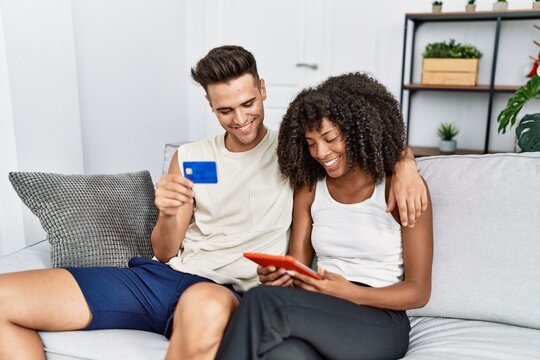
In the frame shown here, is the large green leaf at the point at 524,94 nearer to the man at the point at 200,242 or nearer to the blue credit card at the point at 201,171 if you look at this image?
the man at the point at 200,242

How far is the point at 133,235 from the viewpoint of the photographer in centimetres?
155

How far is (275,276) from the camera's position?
45.3 inches

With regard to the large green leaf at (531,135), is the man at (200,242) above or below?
below

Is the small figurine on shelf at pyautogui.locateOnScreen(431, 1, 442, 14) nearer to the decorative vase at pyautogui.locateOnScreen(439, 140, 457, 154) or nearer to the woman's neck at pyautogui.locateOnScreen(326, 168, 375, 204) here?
the decorative vase at pyautogui.locateOnScreen(439, 140, 457, 154)

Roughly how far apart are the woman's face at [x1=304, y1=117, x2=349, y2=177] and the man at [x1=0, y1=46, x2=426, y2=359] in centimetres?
15

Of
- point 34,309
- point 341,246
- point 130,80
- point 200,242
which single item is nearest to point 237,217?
point 200,242

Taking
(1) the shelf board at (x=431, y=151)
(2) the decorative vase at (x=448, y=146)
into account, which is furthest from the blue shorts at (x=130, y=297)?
(2) the decorative vase at (x=448, y=146)

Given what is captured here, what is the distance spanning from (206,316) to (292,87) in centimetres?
284

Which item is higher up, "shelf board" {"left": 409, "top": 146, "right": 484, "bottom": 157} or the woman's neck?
the woman's neck

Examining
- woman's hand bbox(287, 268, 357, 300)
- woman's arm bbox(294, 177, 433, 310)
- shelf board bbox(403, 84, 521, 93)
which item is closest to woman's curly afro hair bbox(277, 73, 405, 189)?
woman's arm bbox(294, 177, 433, 310)

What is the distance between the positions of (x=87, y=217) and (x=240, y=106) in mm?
551

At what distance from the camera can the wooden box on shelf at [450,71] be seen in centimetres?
303

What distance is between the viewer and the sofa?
48.5 inches

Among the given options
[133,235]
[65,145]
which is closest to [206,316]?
Answer: [133,235]
